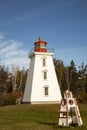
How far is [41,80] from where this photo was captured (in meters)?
42.7

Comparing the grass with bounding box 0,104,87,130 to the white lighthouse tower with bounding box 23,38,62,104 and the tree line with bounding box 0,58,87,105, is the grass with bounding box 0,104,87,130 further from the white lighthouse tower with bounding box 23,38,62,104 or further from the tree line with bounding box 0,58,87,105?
the tree line with bounding box 0,58,87,105

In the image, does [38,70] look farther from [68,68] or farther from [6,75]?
[68,68]

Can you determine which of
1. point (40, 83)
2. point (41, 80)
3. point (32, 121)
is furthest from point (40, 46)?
point (32, 121)

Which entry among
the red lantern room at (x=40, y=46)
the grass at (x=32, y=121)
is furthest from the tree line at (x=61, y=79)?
the grass at (x=32, y=121)

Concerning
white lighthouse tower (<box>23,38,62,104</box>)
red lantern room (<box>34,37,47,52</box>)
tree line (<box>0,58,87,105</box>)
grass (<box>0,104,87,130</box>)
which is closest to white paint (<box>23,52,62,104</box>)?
white lighthouse tower (<box>23,38,62,104</box>)

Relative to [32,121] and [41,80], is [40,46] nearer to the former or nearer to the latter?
[41,80]

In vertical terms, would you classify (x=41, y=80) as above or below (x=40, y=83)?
above

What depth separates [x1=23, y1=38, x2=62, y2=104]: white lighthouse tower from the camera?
41906mm

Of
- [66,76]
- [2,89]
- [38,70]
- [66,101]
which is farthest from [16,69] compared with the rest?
[66,101]

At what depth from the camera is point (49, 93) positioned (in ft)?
139

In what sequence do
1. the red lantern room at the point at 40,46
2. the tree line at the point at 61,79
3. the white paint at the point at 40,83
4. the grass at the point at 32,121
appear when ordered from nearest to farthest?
the grass at the point at 32,121, the white paint at the point at 40,83, the red lantern room at the point at 40,46, the tree line at the point at 61,79

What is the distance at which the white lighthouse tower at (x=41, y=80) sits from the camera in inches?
1650

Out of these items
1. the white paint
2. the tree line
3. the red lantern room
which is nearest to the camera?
the white paint

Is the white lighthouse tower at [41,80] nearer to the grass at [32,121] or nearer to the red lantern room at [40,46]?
the red lantern room at [40,46]
